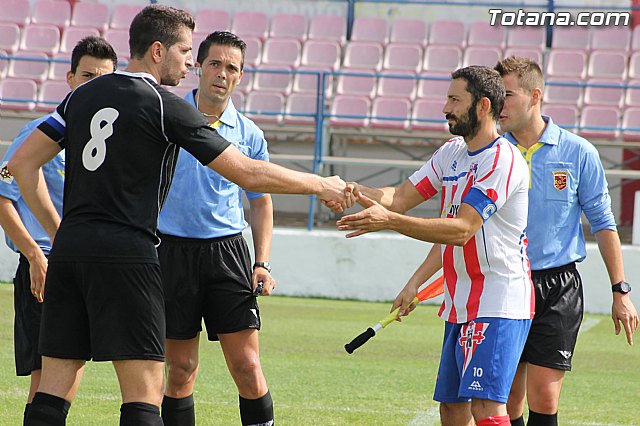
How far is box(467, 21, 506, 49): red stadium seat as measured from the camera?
1819 centimetres

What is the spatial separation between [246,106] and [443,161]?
40.9 feet

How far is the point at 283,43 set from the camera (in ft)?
60.1

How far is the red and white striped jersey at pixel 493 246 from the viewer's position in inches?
187

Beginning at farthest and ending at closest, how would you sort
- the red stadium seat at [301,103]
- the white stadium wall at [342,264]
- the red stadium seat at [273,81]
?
the red stadium seat at [273,81] → the red stadium seat at [301,103] → the white stadium wall at [342,264]

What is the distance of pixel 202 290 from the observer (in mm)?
5680

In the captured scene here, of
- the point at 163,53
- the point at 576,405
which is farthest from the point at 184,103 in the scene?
the point at 576,405

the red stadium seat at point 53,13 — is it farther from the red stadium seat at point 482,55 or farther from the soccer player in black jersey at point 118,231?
the soccer player in black jersey at point 118,231

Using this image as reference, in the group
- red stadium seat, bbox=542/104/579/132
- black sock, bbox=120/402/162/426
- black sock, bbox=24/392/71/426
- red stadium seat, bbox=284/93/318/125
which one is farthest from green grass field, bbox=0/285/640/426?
red stadium seat, bbox=284/93/318/125

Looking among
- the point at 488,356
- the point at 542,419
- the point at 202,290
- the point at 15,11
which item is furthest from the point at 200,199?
the point at 15,11

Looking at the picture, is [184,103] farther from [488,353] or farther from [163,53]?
[488,353]

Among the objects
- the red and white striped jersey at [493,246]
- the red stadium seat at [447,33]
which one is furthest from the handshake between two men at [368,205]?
the red stadium seat at [447,33]

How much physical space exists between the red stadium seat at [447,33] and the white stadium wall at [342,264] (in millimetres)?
6290

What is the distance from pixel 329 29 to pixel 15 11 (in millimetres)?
6119

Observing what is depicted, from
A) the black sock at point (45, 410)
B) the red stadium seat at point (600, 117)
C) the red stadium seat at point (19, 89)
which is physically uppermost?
the red stadium seat at point (600, 117)
